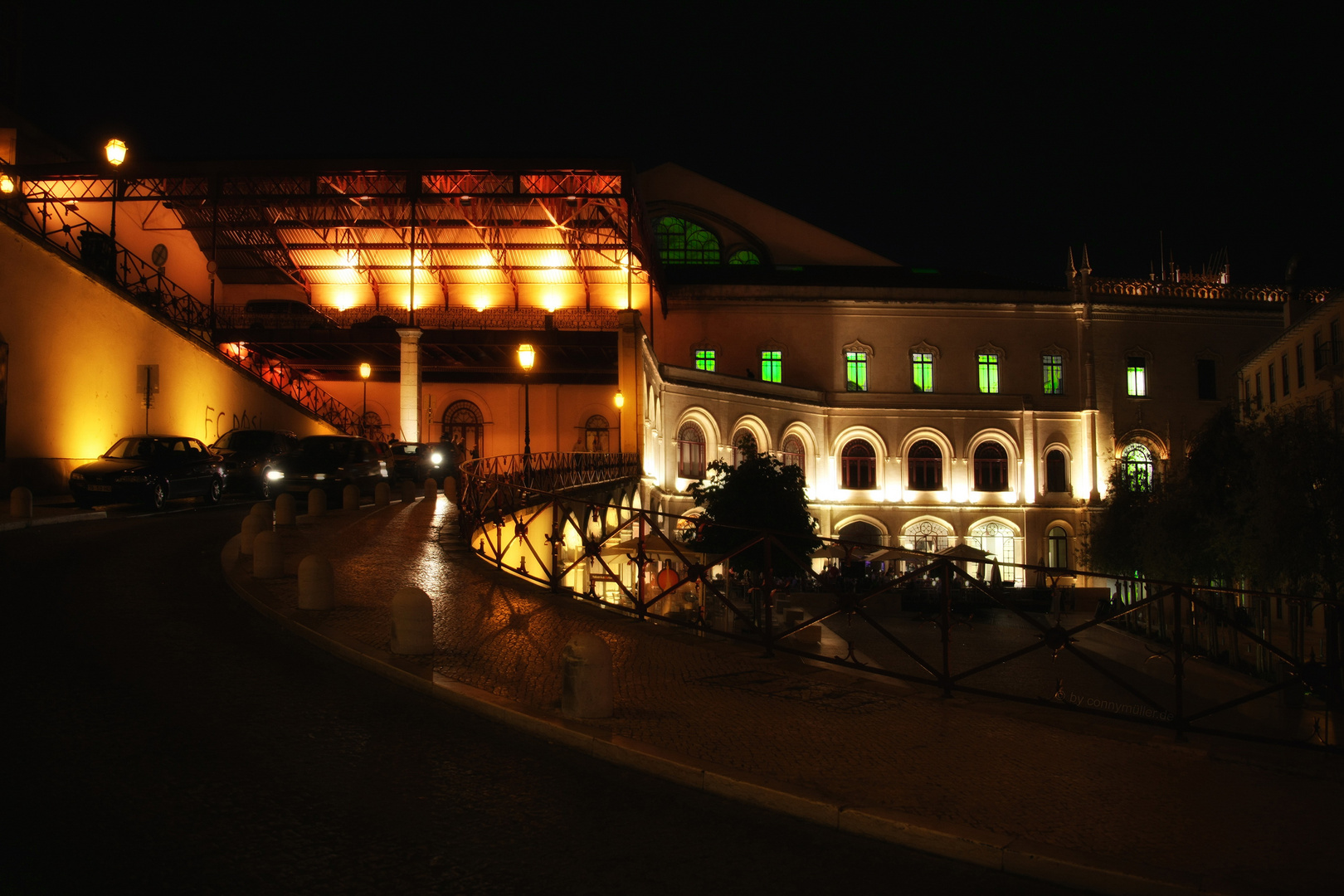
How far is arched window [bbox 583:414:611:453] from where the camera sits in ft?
149

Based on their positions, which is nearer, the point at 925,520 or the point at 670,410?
→ the point at 670,410

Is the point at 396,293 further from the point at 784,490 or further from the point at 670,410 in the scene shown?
the point at 784,490

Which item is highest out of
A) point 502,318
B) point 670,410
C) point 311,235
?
point 311,235

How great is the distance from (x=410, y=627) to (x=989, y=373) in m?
47.7

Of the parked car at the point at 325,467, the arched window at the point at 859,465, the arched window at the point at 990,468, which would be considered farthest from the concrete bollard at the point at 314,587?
the arched window at the point at 990,468

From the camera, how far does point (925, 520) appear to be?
49969mm

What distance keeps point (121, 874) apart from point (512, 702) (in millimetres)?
3001

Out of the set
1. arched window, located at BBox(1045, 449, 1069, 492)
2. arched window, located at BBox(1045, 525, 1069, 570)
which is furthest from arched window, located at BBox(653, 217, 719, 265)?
arched window, located at BBox(1045, 525, 1069, 570)

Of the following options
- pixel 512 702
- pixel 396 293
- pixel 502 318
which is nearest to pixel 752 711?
pixel 512 702

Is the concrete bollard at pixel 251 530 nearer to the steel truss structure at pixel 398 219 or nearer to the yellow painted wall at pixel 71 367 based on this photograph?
the yellow painted wall at pixel 71 367

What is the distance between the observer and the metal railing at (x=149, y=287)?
2553 centimetres

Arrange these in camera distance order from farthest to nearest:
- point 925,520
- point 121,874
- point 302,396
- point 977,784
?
point 925,520 < point 302,396 < point 977,784 < point 121,874

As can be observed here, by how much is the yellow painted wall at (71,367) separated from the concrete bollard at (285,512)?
7548mm

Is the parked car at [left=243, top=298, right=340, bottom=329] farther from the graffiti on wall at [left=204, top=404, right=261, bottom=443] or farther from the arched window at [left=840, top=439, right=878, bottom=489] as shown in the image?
the arched window at [left=840, top=439, right=878, bottom=489]
